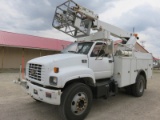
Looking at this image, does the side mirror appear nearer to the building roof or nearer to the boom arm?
the boom arm

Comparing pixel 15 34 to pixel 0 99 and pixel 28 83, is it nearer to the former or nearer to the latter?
pixel 0 99

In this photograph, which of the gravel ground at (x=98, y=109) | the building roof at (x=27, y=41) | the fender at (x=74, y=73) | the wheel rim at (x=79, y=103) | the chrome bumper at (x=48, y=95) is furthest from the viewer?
the building roof at (x=27, y=41)

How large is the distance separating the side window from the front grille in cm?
176

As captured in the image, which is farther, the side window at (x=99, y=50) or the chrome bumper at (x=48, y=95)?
the side window at (x=99, y=50)

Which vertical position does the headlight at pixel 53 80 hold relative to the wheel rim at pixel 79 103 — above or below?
above

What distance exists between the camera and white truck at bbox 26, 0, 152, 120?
4.23 m

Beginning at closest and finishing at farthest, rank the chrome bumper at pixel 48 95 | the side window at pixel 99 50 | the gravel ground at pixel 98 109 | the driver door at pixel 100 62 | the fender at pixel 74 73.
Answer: the chrome bumper at pixel 48 95 < the fender at pixel 74 73 < the gravel ground at pixel 98 109 < the driver door at pixel 100 62 < the side window at pixel 99 50

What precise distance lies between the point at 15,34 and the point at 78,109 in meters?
18.8

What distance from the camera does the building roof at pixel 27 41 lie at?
1785 centimetres

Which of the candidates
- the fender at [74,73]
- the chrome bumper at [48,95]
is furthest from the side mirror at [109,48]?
the chrome bumper at [48,95]

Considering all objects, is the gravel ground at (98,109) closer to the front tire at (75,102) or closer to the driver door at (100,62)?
the front tire at (75,102)

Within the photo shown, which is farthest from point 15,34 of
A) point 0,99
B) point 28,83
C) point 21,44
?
point 28,83

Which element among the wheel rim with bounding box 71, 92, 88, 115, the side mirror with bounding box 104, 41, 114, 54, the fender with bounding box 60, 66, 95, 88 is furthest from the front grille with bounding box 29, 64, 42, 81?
the side mirror with bounding box 104, 41, 114, 54

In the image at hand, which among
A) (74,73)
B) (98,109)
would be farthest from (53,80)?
(98,109)
